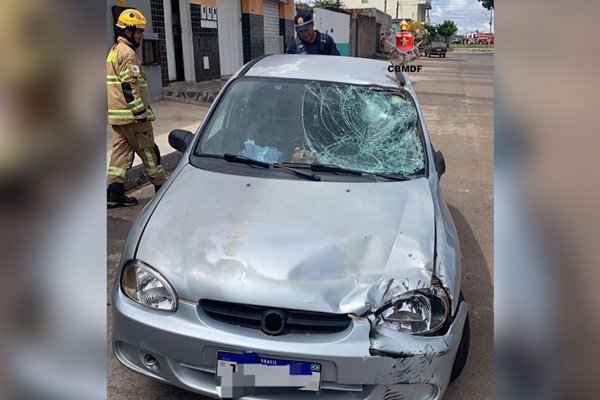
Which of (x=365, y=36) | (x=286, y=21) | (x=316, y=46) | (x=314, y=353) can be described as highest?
(x=286, y=21)

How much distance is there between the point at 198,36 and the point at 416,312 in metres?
11.5

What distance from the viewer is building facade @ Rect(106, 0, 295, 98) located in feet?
33.7

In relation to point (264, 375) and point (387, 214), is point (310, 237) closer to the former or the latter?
point (387, 214)

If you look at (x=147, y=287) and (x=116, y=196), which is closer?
(x=147, y=287)

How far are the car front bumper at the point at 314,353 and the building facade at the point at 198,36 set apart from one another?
6.90 meters

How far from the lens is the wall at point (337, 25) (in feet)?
79.0

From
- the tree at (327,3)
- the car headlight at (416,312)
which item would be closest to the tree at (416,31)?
the car headlight at (416,312)

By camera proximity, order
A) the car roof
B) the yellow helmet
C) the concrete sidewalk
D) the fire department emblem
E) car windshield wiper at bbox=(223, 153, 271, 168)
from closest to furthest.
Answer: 1. car windshield wiper at bbox=(223, 153, 271, 168)
2. the car roof
3. the yellow helmet
4. the concrete sidewalk
5. the fire department emblem

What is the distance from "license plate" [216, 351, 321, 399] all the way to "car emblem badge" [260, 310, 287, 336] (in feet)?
0.34

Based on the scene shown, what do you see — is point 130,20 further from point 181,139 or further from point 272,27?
point 272,27

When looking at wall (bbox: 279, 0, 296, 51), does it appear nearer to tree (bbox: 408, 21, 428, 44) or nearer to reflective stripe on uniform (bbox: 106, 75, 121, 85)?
tree (bbox: 408, 21, 428, 44)

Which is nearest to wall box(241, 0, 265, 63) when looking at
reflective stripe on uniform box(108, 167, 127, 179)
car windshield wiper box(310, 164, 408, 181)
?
reflective stripe on uniform box(108, 167, 127, 179)

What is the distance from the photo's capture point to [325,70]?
12.0ft

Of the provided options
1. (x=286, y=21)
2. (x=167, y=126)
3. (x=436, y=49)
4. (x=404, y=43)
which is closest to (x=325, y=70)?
(x=167, y=126)
